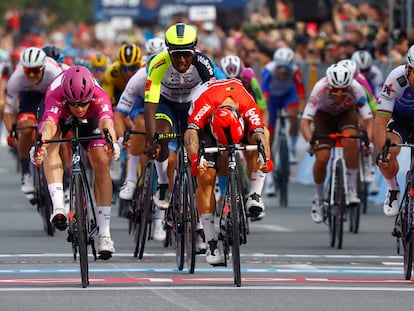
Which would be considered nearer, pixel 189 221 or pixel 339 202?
pixel 189 221

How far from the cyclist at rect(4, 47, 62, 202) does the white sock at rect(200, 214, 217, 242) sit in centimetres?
543

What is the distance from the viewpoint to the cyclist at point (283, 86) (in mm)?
27234

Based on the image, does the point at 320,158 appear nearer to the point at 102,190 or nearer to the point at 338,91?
the point at 338,91

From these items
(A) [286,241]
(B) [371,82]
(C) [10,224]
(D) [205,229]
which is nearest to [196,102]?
(D) [205,229]

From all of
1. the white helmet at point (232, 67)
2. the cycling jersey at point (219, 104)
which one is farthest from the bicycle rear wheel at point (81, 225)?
the white helmet at point (232, 67)

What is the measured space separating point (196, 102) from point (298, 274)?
1703mm

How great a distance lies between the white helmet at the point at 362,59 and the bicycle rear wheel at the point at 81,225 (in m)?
10.7

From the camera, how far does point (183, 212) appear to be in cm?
1581

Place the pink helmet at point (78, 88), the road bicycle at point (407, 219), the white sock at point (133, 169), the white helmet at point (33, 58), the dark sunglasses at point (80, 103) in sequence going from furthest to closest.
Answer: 1. the white helmet at point (33, 58)
2. the white sock at point (133, 169)
3. the dark sunglasses at point (80, 103)
4. the pink helmet at point (78, 88)
5. the road bicycle at point (407, 219)

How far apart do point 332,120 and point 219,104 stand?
5552mm

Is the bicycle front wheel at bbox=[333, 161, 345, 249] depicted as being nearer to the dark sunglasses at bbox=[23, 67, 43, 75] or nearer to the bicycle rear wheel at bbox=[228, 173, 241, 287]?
the dark sunglasses at bbox=[23, 67, 43, 75]

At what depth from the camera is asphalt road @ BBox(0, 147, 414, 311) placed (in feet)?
43.7

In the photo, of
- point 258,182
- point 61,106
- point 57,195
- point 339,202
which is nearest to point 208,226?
point 258,182

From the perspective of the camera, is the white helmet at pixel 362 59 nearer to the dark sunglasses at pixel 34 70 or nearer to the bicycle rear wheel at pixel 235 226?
the dark sunglasses at pixel 34 70
